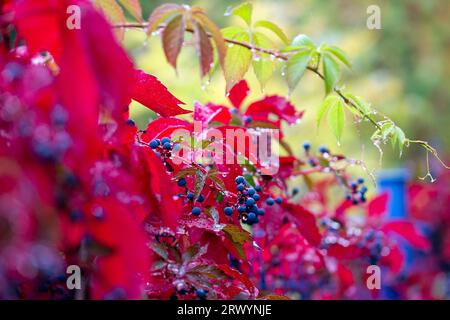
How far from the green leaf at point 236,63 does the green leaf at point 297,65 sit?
66mm

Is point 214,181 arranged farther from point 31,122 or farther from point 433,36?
point 433,36

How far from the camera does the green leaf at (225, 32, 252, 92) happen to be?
91 centimetres

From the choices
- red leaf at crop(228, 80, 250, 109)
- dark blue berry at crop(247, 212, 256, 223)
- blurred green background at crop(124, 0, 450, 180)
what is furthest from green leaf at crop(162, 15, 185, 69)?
blurred green background at crop(124, 0, 450, 180)

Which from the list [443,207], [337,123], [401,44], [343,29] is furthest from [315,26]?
[337,123]

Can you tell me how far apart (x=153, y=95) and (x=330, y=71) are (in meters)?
0.28

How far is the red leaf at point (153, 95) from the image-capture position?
77 centimetres

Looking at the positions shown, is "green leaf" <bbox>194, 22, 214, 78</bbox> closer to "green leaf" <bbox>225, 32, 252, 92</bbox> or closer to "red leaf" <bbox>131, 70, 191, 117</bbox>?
"red leaf" <bbox>131, 70, 191, 117</bbox>

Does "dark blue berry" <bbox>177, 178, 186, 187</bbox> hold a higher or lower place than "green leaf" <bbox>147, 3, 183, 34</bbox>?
lower

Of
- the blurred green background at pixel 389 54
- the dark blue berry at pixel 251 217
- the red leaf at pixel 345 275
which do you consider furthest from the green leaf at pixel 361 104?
the blurred green background at pixel 389 54

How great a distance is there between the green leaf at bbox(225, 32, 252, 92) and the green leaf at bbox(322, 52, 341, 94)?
0.11 m

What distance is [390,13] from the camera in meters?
5.76

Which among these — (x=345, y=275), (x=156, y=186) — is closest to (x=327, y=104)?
(x=156, y=186)

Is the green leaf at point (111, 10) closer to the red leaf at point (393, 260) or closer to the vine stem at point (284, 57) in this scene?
the vine stem at point (284, 57)

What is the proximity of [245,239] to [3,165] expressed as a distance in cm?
42
